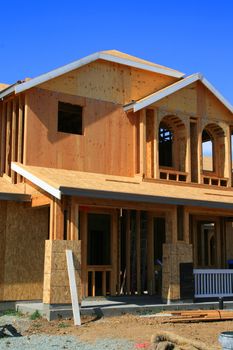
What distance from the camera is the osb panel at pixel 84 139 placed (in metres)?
16.6

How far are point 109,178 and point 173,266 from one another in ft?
11.7

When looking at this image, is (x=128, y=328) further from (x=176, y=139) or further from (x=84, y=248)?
(x=176, y=139)

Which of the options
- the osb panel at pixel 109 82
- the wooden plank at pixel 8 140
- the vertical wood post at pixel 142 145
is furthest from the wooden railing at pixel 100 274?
the osb panel at pixel 109 82

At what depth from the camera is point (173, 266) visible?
15.3 meters

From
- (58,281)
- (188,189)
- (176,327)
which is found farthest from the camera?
(188,189)

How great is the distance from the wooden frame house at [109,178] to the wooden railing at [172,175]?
1.9 inches

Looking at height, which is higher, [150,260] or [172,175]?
[172,175]

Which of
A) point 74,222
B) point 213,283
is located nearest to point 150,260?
point 213,283

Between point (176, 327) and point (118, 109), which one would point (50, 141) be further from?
point (176, 327)

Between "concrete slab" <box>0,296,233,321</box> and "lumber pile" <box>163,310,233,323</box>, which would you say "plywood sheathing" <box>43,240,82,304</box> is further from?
Result: "lumber pile" <box>163,310,233,323</box>

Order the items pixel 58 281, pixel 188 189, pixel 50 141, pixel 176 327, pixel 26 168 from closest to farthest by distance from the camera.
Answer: pixel 176 327, pixel 58 281, pixel 26 168, pixel 50 141, pixel 188 189

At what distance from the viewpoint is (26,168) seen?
15703 mm

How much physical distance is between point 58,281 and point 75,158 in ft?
16.9

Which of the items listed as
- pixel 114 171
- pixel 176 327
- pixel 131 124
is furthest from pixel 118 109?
pixel 176 327
